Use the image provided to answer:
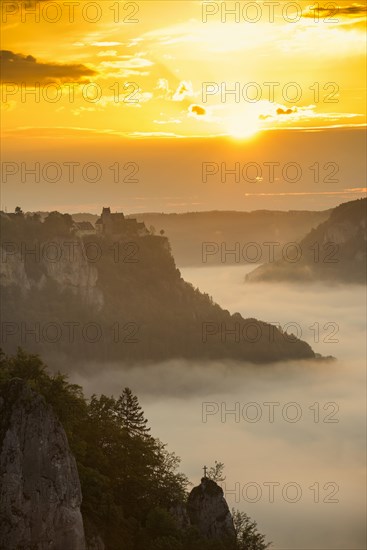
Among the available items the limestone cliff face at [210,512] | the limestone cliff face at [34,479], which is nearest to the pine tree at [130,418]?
the limestone cliff face at [210,512]

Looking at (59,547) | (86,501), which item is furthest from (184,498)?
(59,547)

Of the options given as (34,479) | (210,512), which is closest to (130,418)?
(210,512)

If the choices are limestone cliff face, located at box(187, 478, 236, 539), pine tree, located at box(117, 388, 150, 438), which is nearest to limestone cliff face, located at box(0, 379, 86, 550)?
pine tree, located at box(117, 388, 150, 438)

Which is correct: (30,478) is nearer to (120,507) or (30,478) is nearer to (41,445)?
(41,445)

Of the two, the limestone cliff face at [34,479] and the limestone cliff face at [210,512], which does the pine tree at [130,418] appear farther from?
the limestone cliff face at [34,479]

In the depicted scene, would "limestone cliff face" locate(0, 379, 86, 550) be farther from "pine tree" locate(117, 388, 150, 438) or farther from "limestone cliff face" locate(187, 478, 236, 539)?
"limestone cliff face" locate(187, 478, 236, 539)
